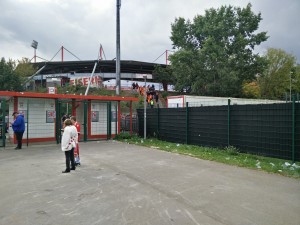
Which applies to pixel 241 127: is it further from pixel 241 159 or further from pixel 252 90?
pixel 252 90

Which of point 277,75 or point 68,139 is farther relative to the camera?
point 277,75

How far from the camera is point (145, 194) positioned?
A: 682cm

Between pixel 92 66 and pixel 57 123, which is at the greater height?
pixel 92 66

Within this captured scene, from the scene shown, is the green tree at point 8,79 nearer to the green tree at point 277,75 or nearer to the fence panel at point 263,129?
the fence panel at point 263,129

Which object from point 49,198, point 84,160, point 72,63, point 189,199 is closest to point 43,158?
point 84,160

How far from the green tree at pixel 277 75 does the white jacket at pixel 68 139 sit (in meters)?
44.6

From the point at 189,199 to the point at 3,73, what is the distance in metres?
36.2

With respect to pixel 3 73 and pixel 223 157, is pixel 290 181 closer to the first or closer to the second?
pixel 223 157

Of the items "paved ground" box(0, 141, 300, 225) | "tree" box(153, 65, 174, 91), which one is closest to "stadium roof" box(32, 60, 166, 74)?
"tree" box(153, 65, 174, 91)

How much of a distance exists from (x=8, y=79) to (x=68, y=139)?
31671 mm

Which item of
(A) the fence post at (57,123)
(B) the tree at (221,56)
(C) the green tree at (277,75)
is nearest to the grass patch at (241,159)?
(A) the fence post at (57,123)

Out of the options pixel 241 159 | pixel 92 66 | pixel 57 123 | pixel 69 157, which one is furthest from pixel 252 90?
pixel 69 157

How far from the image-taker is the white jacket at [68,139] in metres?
9.27

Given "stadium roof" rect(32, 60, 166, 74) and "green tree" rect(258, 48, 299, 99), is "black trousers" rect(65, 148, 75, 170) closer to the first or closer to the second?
"green tree" rect(258, 48, 299, 99)
